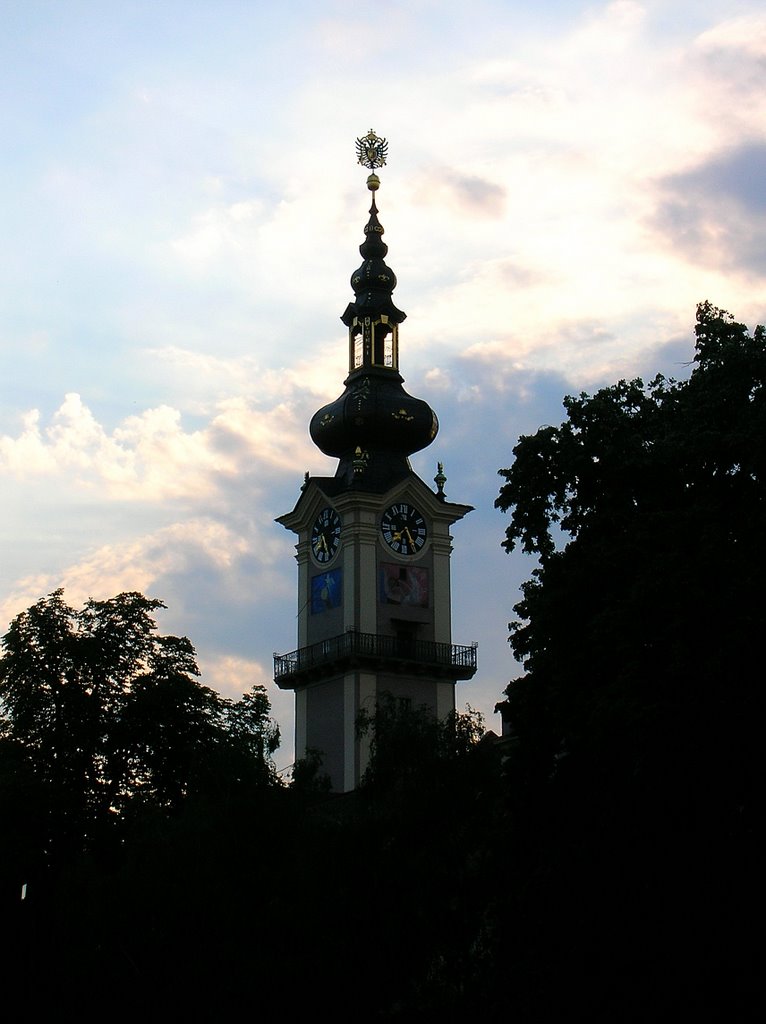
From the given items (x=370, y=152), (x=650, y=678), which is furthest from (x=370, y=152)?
(x=650, y=678)

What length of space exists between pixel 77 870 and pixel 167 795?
1045 centimetres

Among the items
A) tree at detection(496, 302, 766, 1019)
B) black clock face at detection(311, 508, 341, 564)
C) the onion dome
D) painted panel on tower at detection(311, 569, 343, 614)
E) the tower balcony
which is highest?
the onion dome

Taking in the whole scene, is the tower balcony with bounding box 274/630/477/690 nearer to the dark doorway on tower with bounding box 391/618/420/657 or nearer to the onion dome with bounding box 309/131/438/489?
the dark doorway on tower with bounding box 391/618/420/657

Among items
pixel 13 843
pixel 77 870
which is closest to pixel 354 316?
pixel 13 843

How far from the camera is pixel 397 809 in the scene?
38781 mm

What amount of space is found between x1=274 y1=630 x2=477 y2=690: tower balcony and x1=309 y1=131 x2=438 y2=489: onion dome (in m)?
6.70

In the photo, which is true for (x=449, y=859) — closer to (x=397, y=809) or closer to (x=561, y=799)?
(x=397, y=809)

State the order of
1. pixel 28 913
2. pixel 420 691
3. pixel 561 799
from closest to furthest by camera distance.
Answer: pixel 561 799 → pixel 28 913 → pixel 420 691

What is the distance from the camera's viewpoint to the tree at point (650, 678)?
29.3 metres

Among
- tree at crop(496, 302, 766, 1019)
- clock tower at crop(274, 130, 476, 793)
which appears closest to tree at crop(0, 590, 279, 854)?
clock tower at crop(274, 130, 476, 793)

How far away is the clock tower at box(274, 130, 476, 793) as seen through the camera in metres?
73.3

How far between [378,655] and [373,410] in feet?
34.6

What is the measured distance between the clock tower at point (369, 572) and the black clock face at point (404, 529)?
40 millimetres

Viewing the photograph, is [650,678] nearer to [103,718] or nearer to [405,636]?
[103,718]
